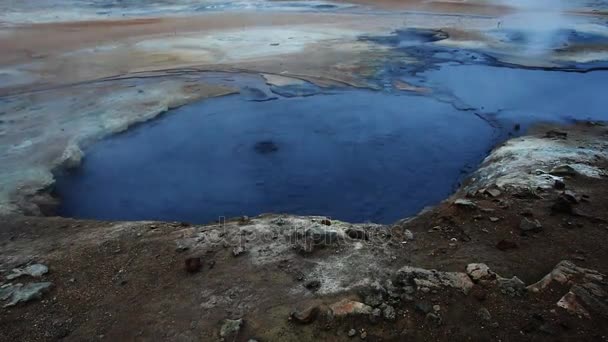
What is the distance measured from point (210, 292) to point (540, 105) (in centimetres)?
887

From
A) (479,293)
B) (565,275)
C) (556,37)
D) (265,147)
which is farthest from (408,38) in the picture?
(479,293)

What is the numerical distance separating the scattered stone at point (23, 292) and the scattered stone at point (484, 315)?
13.3 ft

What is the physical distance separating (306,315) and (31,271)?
3.08m

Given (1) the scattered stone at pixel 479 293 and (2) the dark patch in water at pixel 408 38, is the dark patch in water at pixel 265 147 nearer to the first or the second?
(1) the scattered stone at pixel 479 293

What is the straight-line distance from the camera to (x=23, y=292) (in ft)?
15.3

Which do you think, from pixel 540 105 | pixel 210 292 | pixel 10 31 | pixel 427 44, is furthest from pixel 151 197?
pixel 10 31

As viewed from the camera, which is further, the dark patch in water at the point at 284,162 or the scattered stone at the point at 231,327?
the dark patch in water at the point at 284,162

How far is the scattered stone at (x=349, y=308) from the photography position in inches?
156

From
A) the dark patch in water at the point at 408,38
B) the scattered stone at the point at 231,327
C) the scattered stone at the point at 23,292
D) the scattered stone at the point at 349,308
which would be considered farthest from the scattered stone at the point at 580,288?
the dark patch in water at the point at 408,38

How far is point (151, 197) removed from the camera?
23.9 ft

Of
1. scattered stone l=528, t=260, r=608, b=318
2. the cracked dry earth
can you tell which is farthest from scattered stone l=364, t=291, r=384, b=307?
scattered stone l=528, t=260, r=608, b=318

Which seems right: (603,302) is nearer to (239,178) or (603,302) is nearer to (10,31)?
(239,178)

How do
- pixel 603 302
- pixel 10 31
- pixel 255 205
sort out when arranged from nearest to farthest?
pixel 603 302, pixel 255 205, pixel 10 31

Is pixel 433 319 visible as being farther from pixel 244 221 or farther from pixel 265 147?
pixel 265 147
